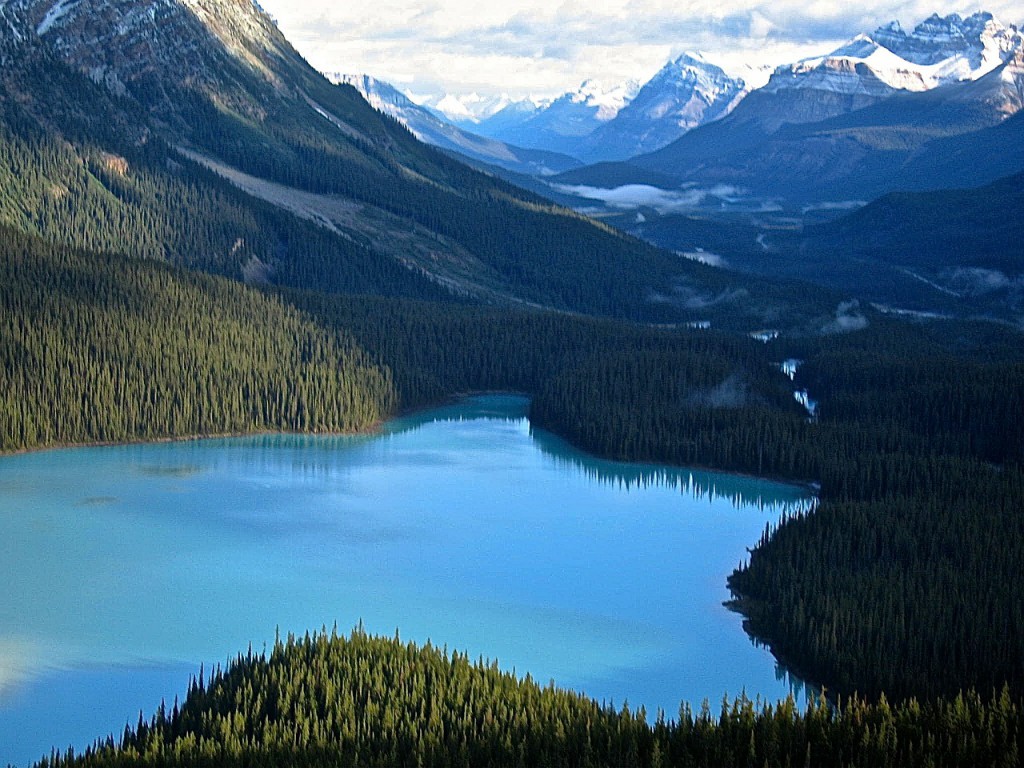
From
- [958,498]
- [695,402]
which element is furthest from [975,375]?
[958,498]

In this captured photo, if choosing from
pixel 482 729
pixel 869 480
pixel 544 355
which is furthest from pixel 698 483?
pixel 482 729

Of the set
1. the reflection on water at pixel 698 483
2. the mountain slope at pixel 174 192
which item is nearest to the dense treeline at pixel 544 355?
the reflection on water at pixel 698 483

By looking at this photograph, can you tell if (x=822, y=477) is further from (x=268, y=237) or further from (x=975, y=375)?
(x=268, y=237)

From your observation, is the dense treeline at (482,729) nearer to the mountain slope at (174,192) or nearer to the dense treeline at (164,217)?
the dense treeline at (164,217)

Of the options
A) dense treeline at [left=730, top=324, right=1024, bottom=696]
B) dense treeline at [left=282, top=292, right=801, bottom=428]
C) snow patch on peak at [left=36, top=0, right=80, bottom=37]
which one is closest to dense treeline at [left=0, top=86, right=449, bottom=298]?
snow patch on peak at [left=36, top=0, right=80, bottom=37]

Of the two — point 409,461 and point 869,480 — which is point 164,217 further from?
point 869,480

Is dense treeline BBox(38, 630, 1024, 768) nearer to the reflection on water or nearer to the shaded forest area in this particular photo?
the shaded forest area
